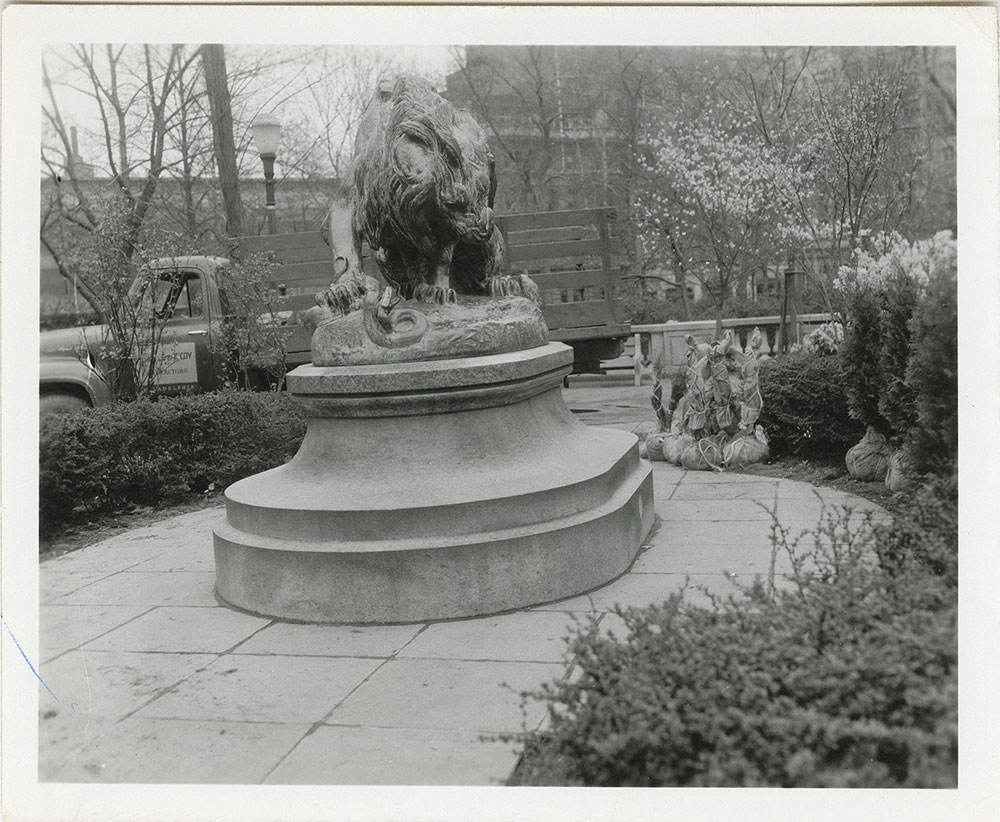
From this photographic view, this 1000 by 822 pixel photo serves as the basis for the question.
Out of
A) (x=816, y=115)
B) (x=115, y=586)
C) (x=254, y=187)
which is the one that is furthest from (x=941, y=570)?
(x=254, y=187)

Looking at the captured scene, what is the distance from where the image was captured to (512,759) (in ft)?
10.7

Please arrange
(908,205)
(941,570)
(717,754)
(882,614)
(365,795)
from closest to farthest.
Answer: (717,754) → (882,614) → (365,795) → (941,570) → (908,205)

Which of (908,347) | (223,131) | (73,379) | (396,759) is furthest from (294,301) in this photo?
(396,759)

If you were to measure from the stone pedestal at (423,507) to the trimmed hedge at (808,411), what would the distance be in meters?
3.35

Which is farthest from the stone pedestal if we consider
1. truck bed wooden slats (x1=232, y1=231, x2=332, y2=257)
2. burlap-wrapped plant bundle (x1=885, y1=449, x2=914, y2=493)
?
truck bed wooden slats (x1=232, y1=231, x2=332, y2=257)

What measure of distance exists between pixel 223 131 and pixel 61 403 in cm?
576

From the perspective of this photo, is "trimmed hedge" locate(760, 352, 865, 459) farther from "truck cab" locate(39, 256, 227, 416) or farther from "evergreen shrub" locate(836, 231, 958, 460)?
"truck cab" locate(39, 256, 227, 416)

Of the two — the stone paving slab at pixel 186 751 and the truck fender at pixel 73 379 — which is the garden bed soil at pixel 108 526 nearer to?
the truck fender at pixel 73 379

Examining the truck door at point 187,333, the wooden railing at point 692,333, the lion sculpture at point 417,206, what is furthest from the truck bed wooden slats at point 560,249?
the lion sculpture at point 417,206

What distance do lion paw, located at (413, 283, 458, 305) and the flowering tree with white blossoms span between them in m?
11.9

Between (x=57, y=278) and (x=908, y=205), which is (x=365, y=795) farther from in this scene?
(x=57, y=278)

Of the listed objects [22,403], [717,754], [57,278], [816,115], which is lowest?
[717,754]

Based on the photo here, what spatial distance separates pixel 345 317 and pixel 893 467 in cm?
407

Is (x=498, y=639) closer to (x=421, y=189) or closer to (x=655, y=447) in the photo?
(x=421, y=189)
